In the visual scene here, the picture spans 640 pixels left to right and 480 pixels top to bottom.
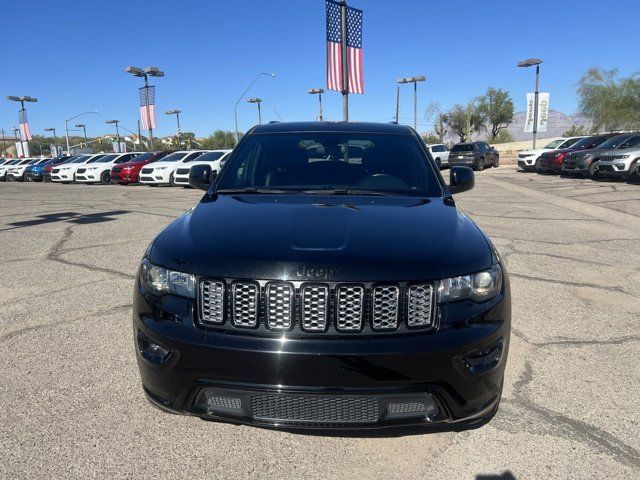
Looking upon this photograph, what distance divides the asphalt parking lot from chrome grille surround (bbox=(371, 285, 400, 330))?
544mm

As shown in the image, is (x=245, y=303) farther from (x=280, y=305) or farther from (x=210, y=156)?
(x=210, y=156)

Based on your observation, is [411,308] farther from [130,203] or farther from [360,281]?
[130,203]

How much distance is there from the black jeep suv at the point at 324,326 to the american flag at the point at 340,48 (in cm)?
1380

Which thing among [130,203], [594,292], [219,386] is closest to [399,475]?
[219,386]

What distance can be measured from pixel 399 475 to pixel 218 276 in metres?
1.26

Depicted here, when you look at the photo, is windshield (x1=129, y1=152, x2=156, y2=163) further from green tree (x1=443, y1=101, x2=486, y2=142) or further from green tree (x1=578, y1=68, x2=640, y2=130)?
green tree (x1=443, y1=101, x2=486, y2=142)

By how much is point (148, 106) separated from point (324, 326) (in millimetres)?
32027

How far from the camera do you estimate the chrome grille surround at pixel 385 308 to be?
2.08 metres

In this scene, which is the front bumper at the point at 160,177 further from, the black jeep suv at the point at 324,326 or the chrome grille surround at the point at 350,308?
the chrome grille surround at the point at 350,308

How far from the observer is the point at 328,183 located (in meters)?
3.41

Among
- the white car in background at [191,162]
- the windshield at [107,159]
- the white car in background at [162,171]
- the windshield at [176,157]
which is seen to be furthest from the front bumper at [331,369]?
the windshield at [107,159]

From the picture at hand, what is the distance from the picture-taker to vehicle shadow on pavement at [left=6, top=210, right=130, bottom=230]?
9844 mm

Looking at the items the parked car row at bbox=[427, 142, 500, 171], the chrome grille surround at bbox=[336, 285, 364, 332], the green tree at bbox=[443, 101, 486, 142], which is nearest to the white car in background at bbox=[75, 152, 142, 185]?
the parked car row at bbox=[427, 142, 500, 171]

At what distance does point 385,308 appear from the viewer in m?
2.08
